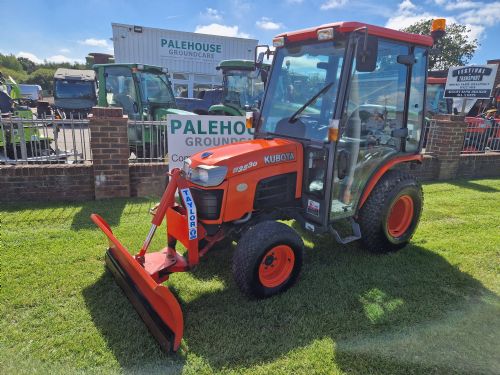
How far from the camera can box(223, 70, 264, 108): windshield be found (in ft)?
31.2

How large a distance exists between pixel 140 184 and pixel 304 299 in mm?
3699

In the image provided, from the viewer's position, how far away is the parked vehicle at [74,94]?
769 inches

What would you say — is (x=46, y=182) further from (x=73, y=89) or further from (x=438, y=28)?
(x=73, y=89)

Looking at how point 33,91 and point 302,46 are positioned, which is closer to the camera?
point 302,46

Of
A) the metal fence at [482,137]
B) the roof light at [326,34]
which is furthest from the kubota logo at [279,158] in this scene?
the metal fence at [482,137]

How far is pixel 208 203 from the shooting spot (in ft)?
9.67

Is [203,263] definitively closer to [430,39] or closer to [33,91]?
[430,39]

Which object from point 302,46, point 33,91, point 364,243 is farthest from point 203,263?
point 33,91

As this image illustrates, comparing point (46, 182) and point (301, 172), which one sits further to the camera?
point (46, 182)

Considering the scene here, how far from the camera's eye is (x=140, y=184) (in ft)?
A: 18.9

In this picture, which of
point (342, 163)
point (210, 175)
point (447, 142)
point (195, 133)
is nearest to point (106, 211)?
point (195, 133)

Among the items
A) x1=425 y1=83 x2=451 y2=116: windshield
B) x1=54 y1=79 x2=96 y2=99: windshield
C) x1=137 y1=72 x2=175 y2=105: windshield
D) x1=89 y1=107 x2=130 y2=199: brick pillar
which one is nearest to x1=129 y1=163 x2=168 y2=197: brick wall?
x1=89 y1=107 x2=130 y2=199: brick pillar

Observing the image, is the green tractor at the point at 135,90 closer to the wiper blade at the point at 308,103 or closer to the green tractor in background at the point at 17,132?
the green tractor in background at the point at 17,132

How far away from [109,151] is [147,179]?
0.76 metres
